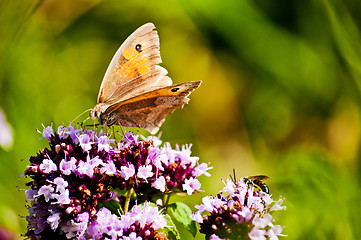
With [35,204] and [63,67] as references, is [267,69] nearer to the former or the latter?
[63,67]

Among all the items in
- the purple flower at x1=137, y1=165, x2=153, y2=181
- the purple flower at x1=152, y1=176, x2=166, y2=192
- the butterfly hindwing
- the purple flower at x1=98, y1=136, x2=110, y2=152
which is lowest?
the purple flower at x1=152, y1=176, x2=166, y2=192

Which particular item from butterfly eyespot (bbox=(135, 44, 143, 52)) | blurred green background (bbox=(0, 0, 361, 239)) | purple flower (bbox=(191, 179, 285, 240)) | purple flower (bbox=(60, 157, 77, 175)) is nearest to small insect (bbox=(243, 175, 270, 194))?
purple flower (bbox=(191, 179, 285, 240))

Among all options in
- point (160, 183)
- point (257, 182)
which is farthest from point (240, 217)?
point (160, 183)

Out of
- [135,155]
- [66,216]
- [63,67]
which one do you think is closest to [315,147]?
[63,67]

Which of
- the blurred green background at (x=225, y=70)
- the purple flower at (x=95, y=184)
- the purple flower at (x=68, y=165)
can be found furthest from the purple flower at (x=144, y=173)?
the blurred green background at (x=225, y=70)

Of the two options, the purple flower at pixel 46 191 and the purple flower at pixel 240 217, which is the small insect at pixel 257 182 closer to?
the purple flower at pixel 240 217

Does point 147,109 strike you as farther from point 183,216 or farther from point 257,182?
point 257,182

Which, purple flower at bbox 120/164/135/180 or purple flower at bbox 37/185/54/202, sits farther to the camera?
purple flower at bbox 120/164/135/180

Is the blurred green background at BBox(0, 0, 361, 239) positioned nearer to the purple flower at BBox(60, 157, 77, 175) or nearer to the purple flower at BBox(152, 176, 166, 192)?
the purple flower at BBox(152, 176, 166, 192)
